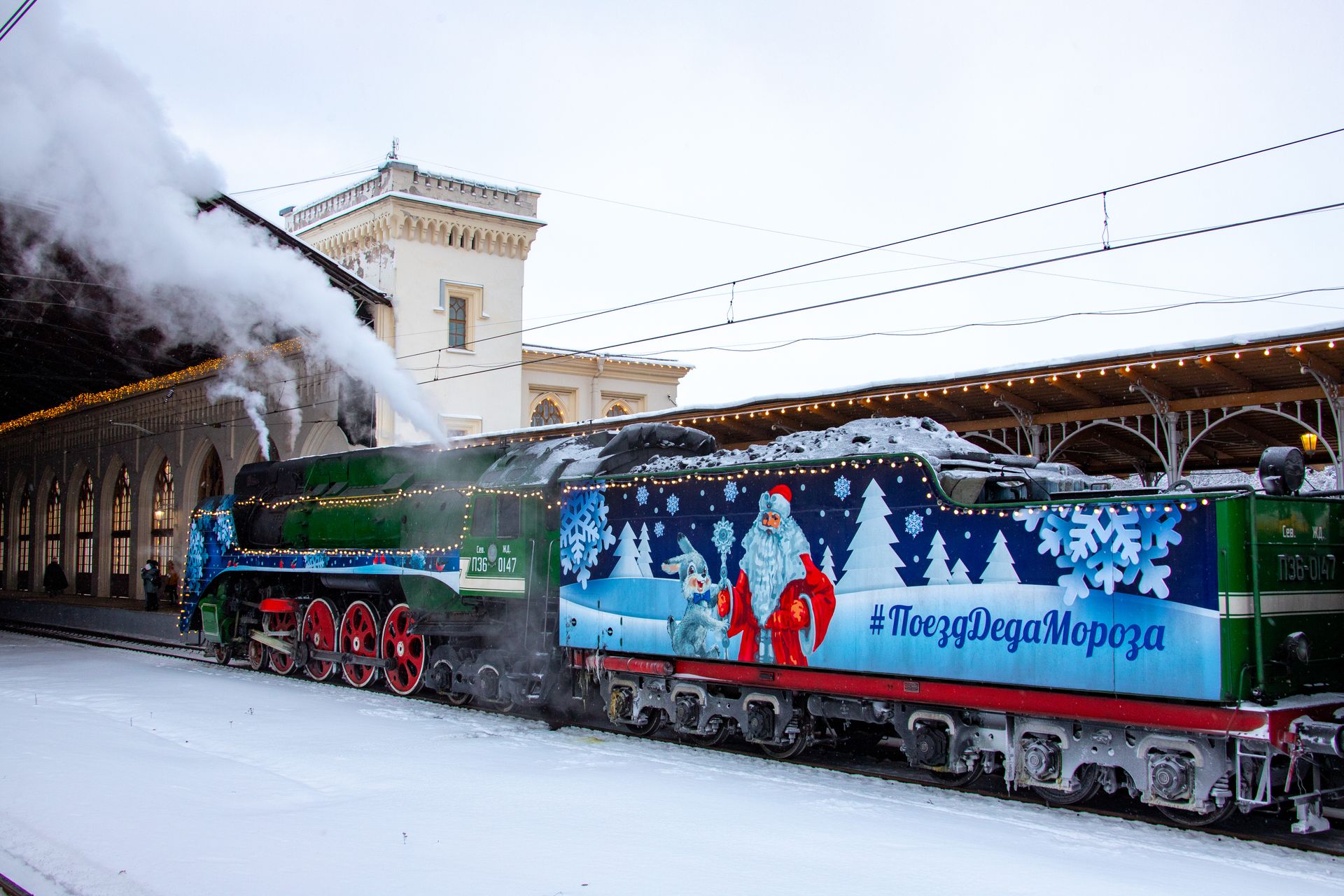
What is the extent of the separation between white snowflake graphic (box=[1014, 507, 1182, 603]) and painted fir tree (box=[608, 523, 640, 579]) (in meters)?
4.27

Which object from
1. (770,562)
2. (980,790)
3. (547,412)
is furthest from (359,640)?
(547,412)

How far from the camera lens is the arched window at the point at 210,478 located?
110 feet

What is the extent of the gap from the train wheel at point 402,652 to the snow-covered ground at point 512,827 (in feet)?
10.3

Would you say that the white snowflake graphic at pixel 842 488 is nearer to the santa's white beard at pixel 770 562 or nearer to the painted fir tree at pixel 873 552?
the painted fir tree at pixel 873 552

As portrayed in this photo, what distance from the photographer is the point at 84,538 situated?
4106 centimetres

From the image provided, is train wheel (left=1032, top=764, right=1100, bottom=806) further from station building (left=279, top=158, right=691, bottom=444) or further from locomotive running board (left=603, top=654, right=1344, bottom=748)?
station building (left=279, top=158, right=691, bottom=444)

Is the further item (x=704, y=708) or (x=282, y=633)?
(x=282, y=633)

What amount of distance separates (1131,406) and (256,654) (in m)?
13.4

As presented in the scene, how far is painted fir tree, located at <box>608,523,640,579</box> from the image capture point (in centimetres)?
1060

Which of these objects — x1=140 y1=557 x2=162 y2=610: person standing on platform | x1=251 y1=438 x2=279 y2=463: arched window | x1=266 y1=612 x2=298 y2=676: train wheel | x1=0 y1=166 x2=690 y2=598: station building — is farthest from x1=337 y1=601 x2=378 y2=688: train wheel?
x1=140 y1=557 x2=162 y2=610: person standing on platform

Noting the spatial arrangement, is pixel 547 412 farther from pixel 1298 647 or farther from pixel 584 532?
pixel 1298 647

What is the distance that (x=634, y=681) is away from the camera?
424 inches

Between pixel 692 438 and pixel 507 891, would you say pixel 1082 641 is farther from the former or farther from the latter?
pixel 692 438

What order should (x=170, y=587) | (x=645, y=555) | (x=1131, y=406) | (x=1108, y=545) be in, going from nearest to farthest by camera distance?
(x=1108, y=545), (x=645, y=555), (x=1131, y=406), (x=170, y=587)
